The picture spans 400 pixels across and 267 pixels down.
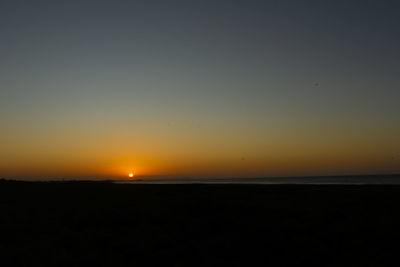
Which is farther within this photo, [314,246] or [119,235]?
[119,235]

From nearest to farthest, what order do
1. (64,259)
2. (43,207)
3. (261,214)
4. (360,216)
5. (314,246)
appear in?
1. (64,259)
2. (314,246)
3. (360,216)
4. (261,214)
5. (43,207)

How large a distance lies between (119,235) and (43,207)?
11933 millimetres

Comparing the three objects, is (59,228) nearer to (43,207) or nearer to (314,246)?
(43,207)

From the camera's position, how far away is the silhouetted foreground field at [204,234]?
1423 centimetres

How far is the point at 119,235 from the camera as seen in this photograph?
18.1 m

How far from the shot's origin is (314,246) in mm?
15500

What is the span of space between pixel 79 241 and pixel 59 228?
3277mm

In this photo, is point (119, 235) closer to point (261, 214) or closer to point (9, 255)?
point (9, 255)

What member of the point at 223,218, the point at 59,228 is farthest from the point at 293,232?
the point at 59,228

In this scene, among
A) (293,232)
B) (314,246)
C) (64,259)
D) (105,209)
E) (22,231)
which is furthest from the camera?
(105,209)

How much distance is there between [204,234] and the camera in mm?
17953

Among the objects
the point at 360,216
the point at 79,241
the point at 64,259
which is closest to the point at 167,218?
the point at 79,241

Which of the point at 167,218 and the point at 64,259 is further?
the point at 167,218

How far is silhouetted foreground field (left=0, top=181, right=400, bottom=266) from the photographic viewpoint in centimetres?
1423
